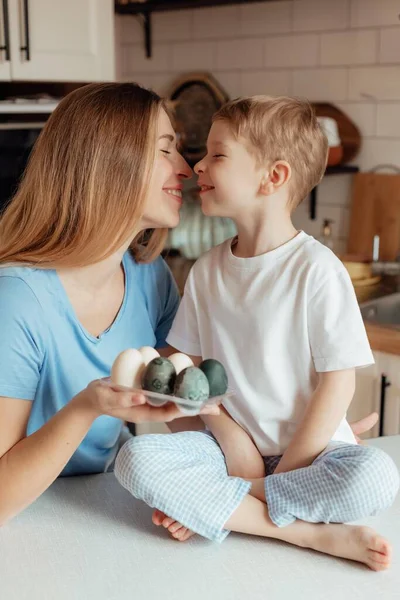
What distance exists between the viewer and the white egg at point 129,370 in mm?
1144

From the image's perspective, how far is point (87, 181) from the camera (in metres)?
1.39

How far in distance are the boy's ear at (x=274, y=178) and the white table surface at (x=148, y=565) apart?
553 millimetres

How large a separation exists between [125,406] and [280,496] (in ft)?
1.02

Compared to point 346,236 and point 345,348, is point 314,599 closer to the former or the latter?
point 345,348

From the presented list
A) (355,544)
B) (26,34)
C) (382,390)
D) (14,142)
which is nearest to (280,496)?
(355,544)

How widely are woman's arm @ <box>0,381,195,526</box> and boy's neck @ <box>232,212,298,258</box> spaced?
0.39 m

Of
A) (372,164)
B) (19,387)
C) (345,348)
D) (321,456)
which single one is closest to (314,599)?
(321,456)

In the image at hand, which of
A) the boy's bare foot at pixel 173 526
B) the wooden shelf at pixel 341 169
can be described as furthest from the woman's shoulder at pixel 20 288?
the wooden shelf at pixel 341 169

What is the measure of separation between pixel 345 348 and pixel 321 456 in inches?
6.7

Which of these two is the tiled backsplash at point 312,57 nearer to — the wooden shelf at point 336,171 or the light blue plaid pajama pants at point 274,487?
the wooden shelf at point 336,171

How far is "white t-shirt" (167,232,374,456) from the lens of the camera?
51.8 inches

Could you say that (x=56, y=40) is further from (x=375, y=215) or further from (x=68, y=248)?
(x=68, y=248)

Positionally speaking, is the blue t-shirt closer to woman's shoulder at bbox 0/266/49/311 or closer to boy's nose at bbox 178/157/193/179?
woman's shoulder at bbox 0/266/49/311

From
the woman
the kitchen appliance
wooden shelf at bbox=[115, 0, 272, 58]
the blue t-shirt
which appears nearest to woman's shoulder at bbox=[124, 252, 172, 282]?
the blue t-shirt
